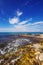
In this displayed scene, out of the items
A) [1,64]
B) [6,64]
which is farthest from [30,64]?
[1,64]

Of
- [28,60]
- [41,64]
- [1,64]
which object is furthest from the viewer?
[1,64]

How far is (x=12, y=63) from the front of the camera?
6.96m

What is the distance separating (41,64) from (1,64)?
9.86 feet

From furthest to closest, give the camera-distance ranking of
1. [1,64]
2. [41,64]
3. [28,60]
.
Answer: [1,64] → [28,60] → [41,64]

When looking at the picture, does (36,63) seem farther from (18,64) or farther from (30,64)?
(18,64)

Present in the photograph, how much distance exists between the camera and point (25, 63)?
21.6 ft

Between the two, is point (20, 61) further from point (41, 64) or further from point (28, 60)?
point (41, 64)

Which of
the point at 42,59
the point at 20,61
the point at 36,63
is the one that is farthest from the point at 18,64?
the point at 42,59

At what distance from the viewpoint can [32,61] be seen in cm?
659

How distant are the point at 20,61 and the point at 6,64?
1.08 metres

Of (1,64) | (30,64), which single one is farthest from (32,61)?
(1,64)

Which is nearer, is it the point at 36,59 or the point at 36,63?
the point at 36,63

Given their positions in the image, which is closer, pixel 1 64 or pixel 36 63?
pixel 36 63

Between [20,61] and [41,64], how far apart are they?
4.99 ft
